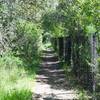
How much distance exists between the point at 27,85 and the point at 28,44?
10.6 meters

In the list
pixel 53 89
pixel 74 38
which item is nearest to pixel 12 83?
pixel 53 89

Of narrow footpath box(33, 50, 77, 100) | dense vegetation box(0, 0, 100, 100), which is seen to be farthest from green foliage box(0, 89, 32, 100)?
narrow footpath box(33, 50, 77, 100)

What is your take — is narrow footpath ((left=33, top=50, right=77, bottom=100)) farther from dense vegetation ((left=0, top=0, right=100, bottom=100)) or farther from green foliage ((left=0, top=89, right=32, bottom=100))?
green foliage ((left=0, top=89, right=32, bottom=100))

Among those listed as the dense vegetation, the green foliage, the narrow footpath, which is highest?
the dense vegetation

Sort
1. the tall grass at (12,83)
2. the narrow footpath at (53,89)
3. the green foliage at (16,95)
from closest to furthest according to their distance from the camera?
the green foliage at (16,95)
the tall grass at (12,83)
the narrow footpath at (53,89)

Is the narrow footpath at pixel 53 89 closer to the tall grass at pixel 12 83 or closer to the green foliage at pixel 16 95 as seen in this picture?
the tall grass at pixel 12 83

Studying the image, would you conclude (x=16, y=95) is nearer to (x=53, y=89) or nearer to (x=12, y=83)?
(x=12, y=83)

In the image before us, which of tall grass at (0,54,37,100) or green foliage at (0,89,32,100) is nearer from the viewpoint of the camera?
green foliage at (0,89,32,100)

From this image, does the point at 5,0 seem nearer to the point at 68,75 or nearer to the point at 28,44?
the point at 68,75

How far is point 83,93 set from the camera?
12.1 m

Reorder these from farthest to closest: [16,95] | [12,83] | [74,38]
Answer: [74,38], [12,83], [16,95]

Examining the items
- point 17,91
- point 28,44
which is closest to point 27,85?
point 17,91

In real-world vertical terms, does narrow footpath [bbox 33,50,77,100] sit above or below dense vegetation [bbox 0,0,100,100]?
below

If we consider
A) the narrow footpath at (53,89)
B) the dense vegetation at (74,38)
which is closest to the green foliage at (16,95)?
the dense vegetation at (74,38)
